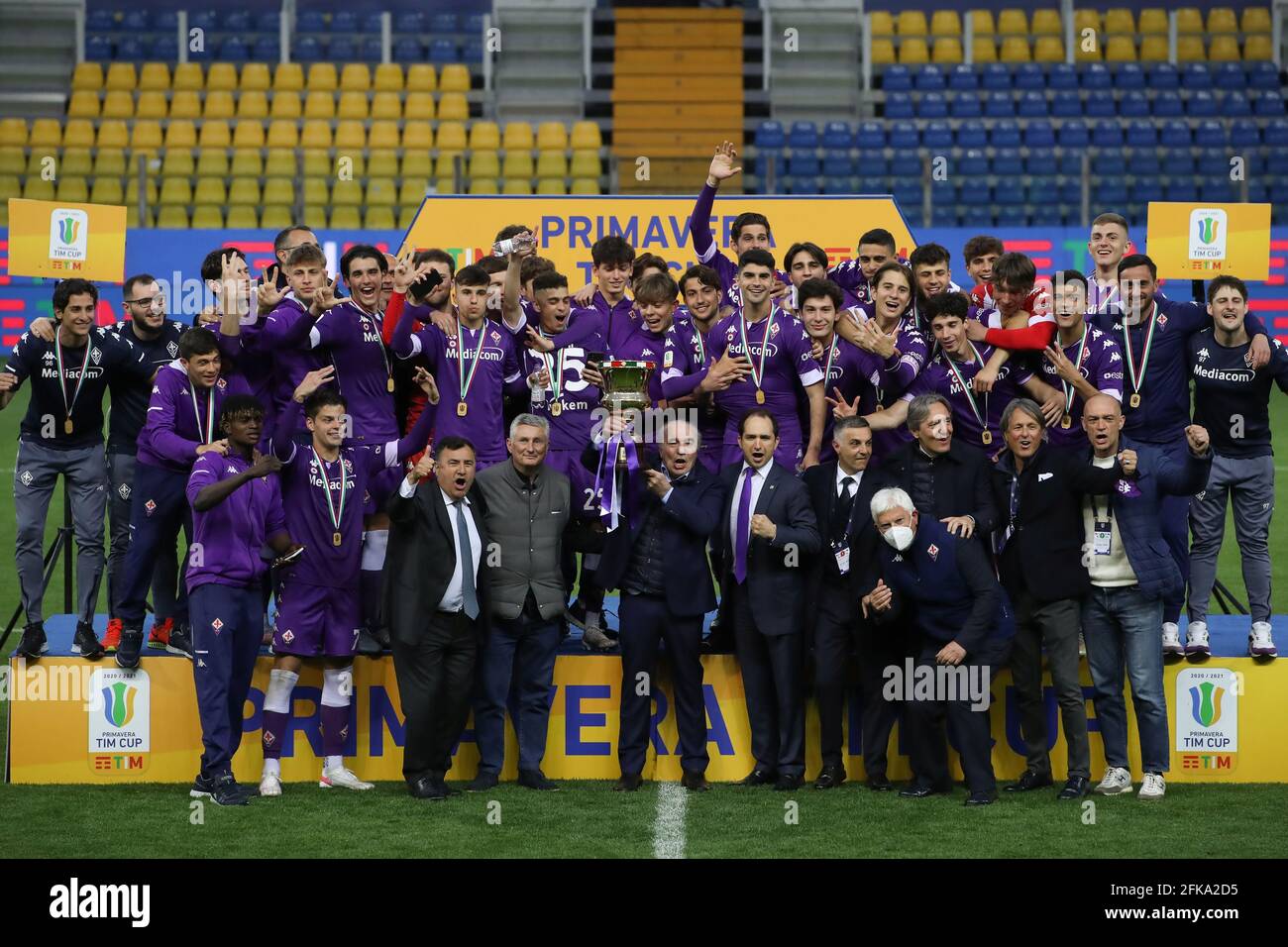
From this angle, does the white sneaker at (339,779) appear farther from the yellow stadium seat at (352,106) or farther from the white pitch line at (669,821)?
the yellow stadium seat at (352,106)

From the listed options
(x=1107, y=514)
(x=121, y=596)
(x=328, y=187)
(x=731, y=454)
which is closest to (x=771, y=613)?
(x=731, y=454)

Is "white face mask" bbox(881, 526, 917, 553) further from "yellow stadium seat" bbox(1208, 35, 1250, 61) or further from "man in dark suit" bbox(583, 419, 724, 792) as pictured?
"yellow stadium seat" bbox(1208, 35, 1250, 61)

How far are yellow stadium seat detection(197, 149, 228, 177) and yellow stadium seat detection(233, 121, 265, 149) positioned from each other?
0.65 m

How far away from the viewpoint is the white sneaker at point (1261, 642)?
27.8 ft

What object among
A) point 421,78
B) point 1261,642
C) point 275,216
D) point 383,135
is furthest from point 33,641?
point 421,78

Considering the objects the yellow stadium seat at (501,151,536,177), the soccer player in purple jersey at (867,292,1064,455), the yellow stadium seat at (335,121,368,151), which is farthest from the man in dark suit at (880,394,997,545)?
the yellow stadium seat at (335,121,368,151)

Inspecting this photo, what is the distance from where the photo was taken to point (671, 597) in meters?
8.29

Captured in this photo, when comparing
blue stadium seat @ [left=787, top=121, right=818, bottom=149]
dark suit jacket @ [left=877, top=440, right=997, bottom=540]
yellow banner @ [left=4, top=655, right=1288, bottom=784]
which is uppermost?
blue stadium seat @ [left=787, top=121, right=818, bottom=149]

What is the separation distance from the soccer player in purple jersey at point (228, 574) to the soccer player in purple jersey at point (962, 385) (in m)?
3.06

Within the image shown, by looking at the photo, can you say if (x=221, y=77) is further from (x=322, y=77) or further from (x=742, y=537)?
(x=742, y=537)

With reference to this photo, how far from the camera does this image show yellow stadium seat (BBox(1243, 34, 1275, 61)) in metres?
24.0

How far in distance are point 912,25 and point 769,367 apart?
57.6 feet

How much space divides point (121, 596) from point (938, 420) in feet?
13.2
